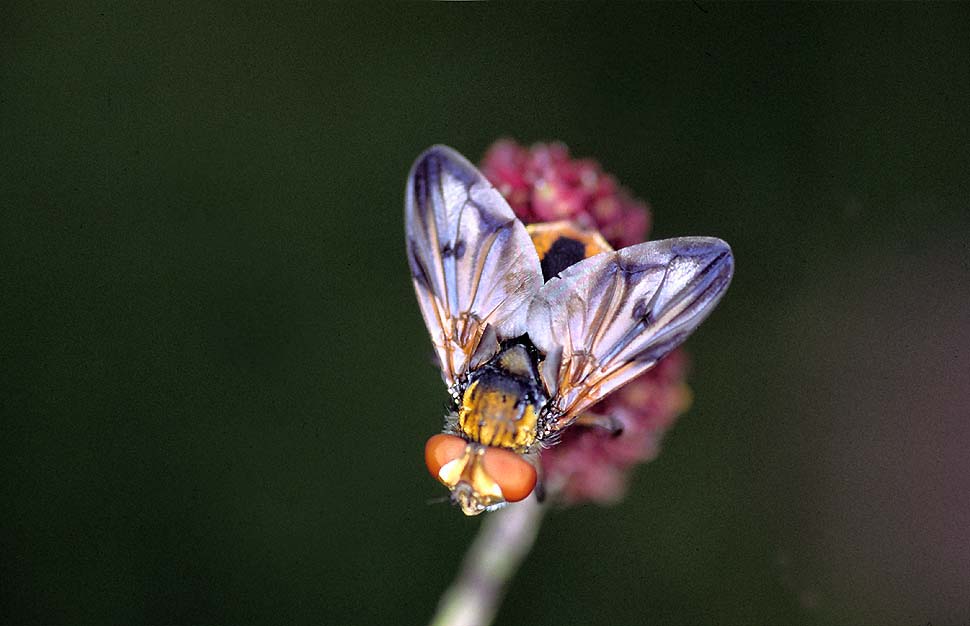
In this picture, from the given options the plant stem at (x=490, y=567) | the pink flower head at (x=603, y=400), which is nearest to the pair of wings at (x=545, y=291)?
the pink flower head at (x=603, y=400)

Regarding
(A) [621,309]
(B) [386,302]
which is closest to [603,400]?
(A) [621,309]

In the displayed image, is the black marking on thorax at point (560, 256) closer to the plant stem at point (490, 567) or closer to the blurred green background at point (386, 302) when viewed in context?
the plant stem at point (490, 567)

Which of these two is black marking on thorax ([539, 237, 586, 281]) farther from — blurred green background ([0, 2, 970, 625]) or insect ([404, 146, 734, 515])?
blurred green background ([0, 2, 970, 625])

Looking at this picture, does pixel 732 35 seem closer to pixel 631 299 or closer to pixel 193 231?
pixel 631 299

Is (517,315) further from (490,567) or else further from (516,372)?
(490,567)

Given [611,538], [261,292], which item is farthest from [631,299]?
[261,292]

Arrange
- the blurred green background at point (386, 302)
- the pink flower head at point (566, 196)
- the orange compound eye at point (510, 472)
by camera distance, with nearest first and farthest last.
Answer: the orange compound eye at point (510, 472) → the pink flower head at point (566, 196) → the blurred green background at point (386, 302)

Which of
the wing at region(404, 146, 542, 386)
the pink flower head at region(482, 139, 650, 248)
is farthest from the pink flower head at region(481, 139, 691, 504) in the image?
the wing at region(404, 146, 542, 386)
